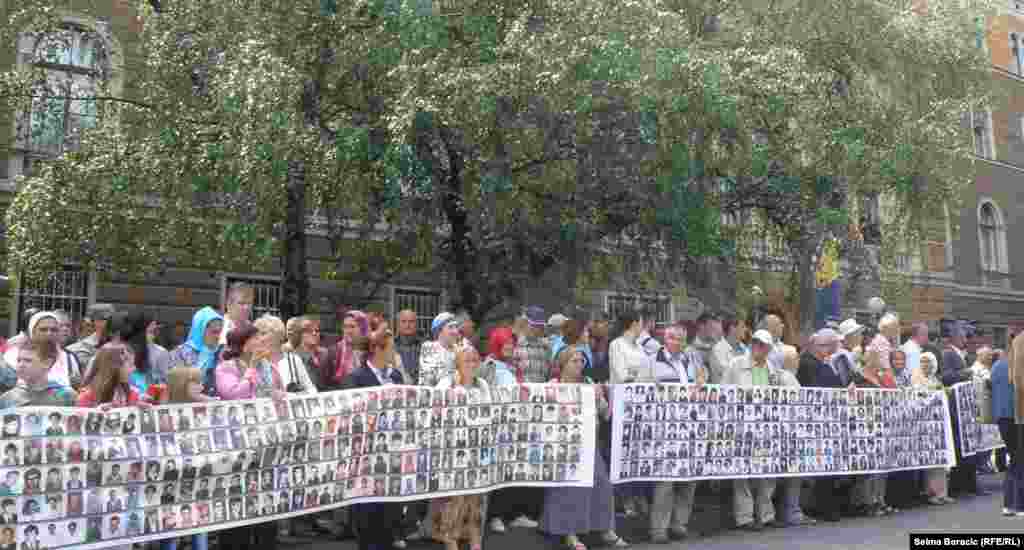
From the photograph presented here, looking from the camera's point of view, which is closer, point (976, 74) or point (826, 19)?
point (826, 19)

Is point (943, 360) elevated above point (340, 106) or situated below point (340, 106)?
below

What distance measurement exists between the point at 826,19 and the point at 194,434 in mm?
13675

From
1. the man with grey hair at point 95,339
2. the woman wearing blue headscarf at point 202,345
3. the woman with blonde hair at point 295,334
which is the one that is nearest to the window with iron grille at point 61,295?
the man with grey hair at point 95,339

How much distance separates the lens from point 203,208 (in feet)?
40.2

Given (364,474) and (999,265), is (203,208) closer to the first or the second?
(364,474)

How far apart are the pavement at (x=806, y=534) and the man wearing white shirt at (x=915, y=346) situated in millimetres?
1940

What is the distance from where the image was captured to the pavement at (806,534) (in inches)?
332

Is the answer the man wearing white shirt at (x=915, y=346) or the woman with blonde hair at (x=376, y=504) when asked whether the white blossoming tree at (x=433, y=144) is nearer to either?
the man wearing white shirt at (x=915, y=346)

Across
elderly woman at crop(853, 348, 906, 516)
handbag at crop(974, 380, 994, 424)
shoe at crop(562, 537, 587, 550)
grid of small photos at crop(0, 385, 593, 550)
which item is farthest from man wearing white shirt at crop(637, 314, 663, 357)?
handbag at crop(974, 380, 994, 424)

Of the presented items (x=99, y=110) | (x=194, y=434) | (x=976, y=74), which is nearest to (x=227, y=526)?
(x=194, y=434)

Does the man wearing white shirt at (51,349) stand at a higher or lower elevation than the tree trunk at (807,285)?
lower

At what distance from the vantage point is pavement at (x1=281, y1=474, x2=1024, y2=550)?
8.44 meters

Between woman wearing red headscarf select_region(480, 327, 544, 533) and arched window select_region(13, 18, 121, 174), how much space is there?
7.91 meters

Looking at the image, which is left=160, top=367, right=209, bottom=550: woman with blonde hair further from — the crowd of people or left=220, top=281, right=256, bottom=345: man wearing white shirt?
left=220, top=281, right=256, bottom=345: man wearing white shirt
